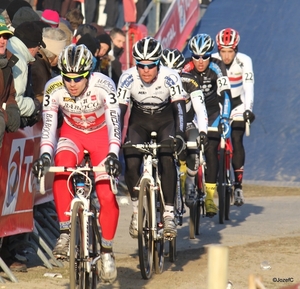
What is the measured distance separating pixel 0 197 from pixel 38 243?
112cm

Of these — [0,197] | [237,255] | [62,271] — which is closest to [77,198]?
[0,197]

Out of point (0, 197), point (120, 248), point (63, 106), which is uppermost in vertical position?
point (63, 106)

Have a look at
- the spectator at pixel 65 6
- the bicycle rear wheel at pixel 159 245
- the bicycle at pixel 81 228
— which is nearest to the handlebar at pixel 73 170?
the bicycle at pixel 81 228

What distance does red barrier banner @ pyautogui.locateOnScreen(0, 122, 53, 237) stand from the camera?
28.2 ft

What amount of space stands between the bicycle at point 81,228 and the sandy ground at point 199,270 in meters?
1.07

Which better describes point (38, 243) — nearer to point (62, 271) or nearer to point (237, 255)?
point (62, 271)

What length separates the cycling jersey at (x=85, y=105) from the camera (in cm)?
774

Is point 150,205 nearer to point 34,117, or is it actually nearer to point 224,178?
point 34,117

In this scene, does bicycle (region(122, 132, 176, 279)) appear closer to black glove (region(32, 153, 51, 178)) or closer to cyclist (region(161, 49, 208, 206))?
cyclist (region(161, 49, 208, 206))

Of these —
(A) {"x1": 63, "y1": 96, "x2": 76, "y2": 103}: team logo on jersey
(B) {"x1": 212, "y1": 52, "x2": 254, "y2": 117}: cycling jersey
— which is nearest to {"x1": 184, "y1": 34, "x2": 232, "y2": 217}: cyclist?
(B) {"x1": 212, "y1": 52, "x2": 254, "y2": 117}: cycling jersey

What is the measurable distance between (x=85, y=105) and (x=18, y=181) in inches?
58.3

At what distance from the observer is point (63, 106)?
788cm

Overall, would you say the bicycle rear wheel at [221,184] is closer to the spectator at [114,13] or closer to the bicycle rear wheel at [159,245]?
the bicycle rear wheel at [159,245]

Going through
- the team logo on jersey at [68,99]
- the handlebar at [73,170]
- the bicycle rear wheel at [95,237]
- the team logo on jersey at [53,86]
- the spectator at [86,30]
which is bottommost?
the bicycle rear wheel at [95,237]
